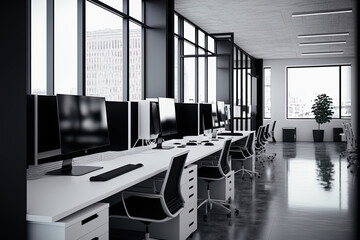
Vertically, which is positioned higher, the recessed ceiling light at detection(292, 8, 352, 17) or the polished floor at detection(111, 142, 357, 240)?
the recessed ceiling light at detection(292, 8, 352, 17)

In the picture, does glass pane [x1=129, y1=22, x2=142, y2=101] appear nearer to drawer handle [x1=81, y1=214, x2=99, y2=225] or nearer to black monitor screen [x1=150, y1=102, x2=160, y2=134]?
black monitor screen [x1=150, y1=102, x2=160, y2=134]

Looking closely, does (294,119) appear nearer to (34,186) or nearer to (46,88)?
(46,88)

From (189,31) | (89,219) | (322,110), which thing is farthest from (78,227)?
(322,110)

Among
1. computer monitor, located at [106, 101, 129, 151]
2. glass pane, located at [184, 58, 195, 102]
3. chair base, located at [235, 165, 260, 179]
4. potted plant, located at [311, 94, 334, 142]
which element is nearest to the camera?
computer monitor, located at [106, 101, 129, 151]

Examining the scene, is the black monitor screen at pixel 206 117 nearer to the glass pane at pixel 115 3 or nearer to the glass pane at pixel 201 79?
the glass pane at pixel 115 3

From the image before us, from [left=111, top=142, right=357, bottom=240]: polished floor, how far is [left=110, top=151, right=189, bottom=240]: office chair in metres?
0.85

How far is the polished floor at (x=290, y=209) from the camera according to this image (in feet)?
13.0

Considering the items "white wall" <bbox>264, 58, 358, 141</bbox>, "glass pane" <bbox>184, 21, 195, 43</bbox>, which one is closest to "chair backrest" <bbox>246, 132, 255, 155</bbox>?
"glass pane" <bbox>184, 21, 195, 43</bbox>

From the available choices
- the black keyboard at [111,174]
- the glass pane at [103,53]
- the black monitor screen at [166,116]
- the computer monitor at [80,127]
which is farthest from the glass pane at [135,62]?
the black keyboard at [111,174]

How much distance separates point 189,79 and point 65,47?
4.76m

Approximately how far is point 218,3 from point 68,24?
11.4 ft

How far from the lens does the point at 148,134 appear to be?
4.34 metres

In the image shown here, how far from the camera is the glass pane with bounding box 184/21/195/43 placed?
9.03 meters

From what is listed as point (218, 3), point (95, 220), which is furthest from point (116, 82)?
point (95, 220)
